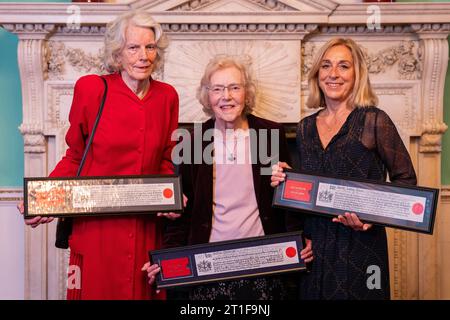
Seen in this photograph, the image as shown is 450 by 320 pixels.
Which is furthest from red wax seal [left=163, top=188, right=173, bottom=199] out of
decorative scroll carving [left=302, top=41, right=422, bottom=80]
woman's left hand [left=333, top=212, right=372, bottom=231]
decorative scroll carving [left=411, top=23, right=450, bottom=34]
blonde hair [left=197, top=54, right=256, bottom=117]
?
decorative scroll carving [left=411, top=23, right=450, bottom=34]

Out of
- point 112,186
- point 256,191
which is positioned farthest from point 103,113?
point 256,191

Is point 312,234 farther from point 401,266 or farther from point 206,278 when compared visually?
point 401,266

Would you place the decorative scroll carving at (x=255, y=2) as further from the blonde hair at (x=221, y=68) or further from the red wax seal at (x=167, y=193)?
the red wax seal at (x=167, y=193)

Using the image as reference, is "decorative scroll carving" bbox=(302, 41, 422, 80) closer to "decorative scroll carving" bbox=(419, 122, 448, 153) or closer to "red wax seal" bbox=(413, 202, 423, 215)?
"decorative scroll carving" bbox=(419, 122, 448, 153)

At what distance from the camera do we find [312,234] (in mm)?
2213

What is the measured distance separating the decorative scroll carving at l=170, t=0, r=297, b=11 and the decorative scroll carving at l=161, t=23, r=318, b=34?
0.08 meters

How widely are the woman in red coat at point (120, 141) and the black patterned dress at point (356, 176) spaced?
0.59 m

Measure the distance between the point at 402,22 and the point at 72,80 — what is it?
1.72 m

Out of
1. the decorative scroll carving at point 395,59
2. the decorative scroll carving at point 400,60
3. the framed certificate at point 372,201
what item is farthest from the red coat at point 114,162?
the decorative scroll carving at point 400,60

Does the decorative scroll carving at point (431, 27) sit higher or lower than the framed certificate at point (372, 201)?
higher

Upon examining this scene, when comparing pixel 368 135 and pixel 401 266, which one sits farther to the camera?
pixel 401 266

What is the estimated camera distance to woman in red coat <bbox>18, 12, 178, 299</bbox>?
86.4 inches

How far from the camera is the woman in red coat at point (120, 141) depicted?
86.4 inches

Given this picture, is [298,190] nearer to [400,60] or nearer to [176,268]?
[176,268]
